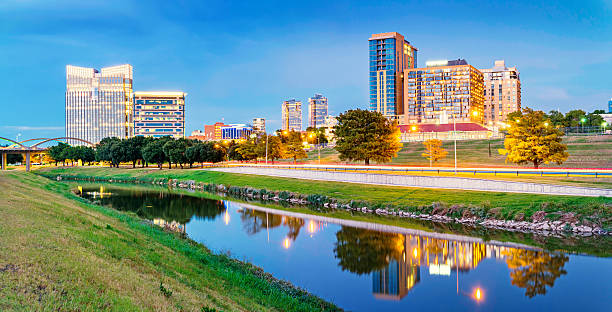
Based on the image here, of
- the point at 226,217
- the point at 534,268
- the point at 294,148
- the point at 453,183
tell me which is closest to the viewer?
the point at 534,268

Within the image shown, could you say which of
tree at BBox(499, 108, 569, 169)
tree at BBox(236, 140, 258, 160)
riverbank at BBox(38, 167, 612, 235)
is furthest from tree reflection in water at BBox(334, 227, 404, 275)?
tree at BBox(236, 140, 258, 160)

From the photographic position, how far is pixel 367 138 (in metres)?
66.4

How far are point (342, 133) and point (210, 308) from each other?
58819 millimetres

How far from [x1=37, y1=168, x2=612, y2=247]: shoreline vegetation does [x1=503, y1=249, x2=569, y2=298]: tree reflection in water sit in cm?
568

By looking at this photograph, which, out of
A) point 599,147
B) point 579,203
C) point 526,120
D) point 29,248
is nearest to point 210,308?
point 29,248

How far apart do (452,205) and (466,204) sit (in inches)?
47.7

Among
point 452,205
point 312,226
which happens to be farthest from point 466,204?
point 312,226

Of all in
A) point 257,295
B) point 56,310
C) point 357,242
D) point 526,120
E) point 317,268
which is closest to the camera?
point 56,310

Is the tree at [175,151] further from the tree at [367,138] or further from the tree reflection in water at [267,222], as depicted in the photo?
the tree reflection in water at [267,222]

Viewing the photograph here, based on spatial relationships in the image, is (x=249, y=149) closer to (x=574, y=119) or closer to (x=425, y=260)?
(x=425, y=260)

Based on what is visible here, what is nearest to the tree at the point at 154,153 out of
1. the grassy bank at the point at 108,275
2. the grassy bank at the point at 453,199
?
the grassy bank at the point at 453,199

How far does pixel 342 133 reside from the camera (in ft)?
226

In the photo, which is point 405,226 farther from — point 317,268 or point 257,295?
point 257,295

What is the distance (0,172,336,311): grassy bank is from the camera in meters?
9.12
